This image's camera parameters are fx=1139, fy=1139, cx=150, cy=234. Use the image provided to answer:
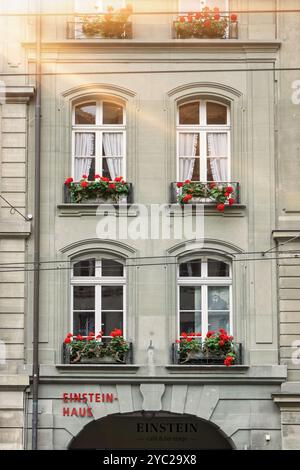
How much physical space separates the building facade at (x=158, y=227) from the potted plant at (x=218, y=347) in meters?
0.31

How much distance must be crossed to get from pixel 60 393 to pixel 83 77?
22.5 feet

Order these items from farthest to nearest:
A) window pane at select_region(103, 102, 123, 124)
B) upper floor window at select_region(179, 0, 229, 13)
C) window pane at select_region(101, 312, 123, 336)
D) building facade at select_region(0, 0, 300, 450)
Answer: upper floor window at select_region(179, 0, 229, 13) < window pane at select_region(103, 102, 123, 124) < window pane at select_region(101, 312, 123, 336) < building facade at select_region(0, 0, 300, 450)

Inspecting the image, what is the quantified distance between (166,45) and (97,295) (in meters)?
5.65

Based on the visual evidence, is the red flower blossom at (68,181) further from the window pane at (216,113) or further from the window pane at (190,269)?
the window pane at (216,113)

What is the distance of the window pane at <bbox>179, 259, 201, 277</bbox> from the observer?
80.3 ft

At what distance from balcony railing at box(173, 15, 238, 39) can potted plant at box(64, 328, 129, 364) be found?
6.68 m

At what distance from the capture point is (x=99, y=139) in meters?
25.0

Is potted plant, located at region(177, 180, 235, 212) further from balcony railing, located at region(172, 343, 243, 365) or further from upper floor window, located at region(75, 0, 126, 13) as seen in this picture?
upper floor window, located at region(75, 0, 126, 13)

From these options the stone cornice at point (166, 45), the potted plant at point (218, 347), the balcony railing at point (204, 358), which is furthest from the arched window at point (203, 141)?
the balcony railing at point (204, 358)

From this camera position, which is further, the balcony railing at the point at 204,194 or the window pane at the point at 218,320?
the balcony railing at the point at 204,194

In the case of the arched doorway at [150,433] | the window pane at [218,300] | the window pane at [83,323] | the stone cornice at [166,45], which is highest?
the stone cornice at [166,45]

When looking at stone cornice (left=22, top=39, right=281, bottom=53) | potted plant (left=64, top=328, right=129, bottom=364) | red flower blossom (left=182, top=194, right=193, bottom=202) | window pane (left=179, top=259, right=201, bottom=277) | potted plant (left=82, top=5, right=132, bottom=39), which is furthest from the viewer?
potted plant (left=82, top=5, right=132, bottom=39)

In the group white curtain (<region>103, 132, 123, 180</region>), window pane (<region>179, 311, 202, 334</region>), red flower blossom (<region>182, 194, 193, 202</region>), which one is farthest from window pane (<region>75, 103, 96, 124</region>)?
window pane (<region>179, 311, 202, 334</region>)

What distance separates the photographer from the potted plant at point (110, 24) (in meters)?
25.0
